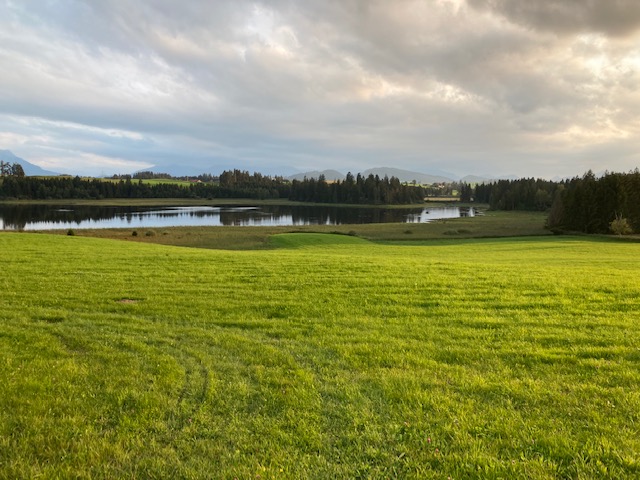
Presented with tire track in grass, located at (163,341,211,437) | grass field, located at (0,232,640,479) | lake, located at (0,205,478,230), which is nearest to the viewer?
grass field, located at (0,232,640,479)

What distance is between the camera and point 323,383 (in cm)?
645

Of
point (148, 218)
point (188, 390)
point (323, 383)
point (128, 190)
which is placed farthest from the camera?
point (128, 190)

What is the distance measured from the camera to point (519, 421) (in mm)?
5188

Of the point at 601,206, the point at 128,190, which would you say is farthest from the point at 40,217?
the point at 601,206

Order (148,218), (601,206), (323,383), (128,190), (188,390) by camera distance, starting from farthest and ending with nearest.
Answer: (128,190), (148,218), (601,206), (323,383), (188,390)

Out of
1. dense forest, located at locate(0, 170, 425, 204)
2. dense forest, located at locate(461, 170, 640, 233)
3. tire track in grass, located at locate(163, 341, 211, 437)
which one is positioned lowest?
tire track in grass, located at locate(163, 341, 211, 437)

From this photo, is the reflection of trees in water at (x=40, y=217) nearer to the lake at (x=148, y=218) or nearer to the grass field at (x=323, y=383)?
the lake at (x=148, y=218)

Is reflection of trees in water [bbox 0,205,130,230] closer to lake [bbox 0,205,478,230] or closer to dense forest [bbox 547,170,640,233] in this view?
lake [bbox 0,205,478,230]

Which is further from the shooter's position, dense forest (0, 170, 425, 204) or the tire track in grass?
dense forest (0, 170, 425, 204)

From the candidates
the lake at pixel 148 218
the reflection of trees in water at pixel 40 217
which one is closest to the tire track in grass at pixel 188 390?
the lake at pixel 148 218

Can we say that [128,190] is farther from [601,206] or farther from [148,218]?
[601,206]

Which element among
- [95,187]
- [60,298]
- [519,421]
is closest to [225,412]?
[519,421]

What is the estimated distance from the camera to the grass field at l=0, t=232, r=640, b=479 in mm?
4539

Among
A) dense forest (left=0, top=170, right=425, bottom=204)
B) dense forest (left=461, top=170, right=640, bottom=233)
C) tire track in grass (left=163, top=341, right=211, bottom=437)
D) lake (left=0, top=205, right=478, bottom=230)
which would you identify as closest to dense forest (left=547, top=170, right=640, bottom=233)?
dense forest (left=461, top=170, right=640, bottom=233)
